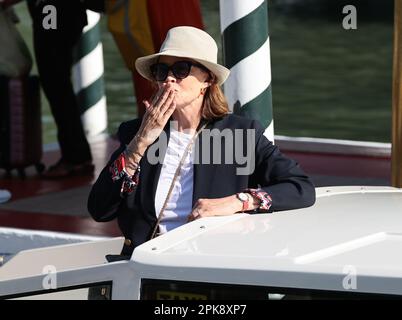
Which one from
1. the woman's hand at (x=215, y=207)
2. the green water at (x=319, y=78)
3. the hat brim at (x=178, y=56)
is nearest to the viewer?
the woman's hand at (x=215, y=207)

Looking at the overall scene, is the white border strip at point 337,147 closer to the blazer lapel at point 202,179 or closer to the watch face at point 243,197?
the blazer lapel at point 202,179

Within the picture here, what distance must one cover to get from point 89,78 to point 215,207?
19.8ft

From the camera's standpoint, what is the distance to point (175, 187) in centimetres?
421

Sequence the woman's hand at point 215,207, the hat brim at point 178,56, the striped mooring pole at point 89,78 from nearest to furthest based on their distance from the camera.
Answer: the woman's hand at point 215,207
the hat brim at point 178,56
the striped mooring pole at point 89,78

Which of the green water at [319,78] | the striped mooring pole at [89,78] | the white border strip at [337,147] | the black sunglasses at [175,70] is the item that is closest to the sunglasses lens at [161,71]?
the black sunglasses at [175,70]

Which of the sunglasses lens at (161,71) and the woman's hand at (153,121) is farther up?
the sunglasses lens at (161,71)

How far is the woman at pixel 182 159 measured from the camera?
13.6ft

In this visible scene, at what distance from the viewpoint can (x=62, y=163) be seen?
336 inches

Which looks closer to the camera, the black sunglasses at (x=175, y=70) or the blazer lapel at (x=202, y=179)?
the blazer lapel at (x=202, y=179)

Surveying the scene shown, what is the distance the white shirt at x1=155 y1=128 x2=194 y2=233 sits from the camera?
415 cm

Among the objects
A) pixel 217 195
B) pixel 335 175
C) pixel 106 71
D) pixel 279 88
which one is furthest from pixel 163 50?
pixel 106 71

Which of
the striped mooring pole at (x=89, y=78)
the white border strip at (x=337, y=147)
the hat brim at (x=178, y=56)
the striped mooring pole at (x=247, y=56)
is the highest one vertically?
the hat brim at (x=178, y=56)

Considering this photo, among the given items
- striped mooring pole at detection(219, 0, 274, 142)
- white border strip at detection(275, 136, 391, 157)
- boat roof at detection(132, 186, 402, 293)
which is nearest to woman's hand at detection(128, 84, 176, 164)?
boat roof at detection(132, 186, 402, 293)
